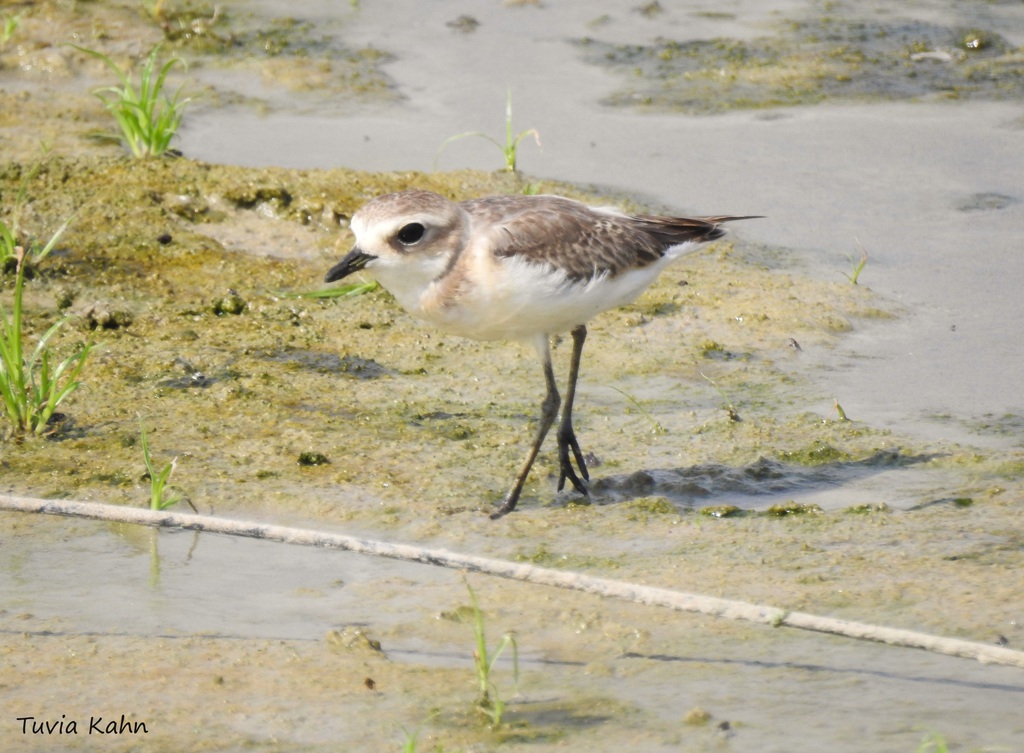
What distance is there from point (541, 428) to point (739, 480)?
82 centimetres

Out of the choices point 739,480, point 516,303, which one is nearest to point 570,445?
point 739,480

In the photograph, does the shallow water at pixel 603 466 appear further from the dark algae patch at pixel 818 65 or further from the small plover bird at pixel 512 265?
the small plover bird at pixel 512 265

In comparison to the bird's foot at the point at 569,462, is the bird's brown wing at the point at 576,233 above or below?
above

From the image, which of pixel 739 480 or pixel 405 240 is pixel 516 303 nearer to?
pixel 405 240

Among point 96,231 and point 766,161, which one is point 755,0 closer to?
point 766,161

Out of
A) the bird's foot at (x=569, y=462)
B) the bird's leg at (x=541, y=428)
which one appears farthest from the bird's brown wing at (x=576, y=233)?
the bird's foot at (x=569, y=462)

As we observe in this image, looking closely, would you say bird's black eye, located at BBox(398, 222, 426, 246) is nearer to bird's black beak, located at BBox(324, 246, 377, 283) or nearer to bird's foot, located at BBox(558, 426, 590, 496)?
bird's black beak, located at BBox(324, 246, 377, 283)

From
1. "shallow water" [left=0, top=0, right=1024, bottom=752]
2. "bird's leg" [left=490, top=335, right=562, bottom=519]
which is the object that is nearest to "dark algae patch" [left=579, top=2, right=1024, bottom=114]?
"shallow water" [left=0, top=0, right=1024, bottom=752]

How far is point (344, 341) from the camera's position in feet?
22.1

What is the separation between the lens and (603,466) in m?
5.68

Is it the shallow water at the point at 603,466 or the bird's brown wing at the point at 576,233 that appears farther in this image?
the bird's brown wing at the point at 576,233

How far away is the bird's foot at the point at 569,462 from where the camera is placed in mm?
5465

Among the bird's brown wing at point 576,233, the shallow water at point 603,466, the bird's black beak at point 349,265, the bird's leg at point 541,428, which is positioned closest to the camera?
the shallow water at point 603,466

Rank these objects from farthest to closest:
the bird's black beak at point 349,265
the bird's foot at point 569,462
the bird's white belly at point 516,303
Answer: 1. the bird's foot at point 569,462
2. the bird's white belly at point 516,303
3. the bird's black beak at point 349,265
